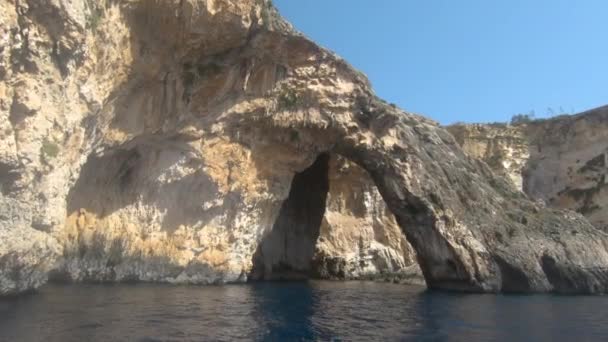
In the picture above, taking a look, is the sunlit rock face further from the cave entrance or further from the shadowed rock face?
the shadowed rock face

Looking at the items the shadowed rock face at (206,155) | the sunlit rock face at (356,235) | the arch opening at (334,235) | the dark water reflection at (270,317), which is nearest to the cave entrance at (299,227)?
the arch opening at (334,235)

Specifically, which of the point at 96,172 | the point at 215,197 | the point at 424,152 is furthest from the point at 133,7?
the point at 424,152

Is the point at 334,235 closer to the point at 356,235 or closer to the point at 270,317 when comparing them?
the point at 356,235

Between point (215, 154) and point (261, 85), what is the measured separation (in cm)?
453

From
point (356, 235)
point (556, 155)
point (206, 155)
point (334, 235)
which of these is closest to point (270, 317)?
point (206, 155)

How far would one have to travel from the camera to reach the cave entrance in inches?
1484

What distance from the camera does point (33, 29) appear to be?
54.0 feet

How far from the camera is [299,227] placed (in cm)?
3944

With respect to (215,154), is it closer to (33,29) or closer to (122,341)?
(33,29)

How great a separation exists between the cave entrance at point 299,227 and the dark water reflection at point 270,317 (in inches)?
531

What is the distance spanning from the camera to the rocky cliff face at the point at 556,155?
47.9 meters

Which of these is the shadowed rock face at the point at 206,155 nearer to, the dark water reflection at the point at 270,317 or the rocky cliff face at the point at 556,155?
the dark water reflection at the point at 270,317

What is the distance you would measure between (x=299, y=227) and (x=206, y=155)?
46.5 ft

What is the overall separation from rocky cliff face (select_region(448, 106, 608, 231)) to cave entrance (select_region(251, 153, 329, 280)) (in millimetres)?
20916
